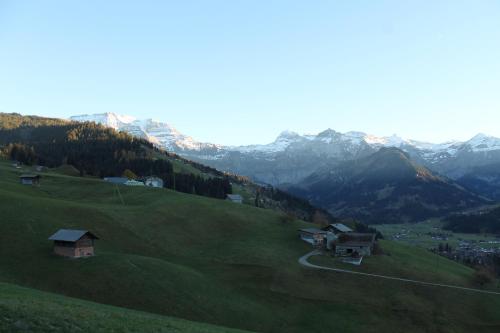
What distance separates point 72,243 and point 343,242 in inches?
2487

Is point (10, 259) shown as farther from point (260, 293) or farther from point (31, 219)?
point (260, 293)

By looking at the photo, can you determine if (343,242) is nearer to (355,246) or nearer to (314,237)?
(355,246)

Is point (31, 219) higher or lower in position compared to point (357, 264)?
higher

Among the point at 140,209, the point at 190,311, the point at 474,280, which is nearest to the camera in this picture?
the point at 190,311

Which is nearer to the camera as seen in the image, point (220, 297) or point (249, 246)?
point (220, 297)

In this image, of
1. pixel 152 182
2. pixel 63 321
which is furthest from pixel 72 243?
pixel 152 182

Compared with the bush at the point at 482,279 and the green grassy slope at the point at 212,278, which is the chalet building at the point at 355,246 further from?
the bush at the point at 482,279

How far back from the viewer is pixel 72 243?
69.9 metres

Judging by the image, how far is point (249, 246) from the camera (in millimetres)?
95375

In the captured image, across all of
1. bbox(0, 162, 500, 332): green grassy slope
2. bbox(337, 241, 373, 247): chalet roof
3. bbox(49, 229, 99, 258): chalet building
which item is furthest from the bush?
bbox(49, 229, 99, 258): chalet building

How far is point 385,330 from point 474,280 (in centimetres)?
3853

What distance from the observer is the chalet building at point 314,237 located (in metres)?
107

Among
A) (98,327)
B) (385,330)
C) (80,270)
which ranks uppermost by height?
(98,327)

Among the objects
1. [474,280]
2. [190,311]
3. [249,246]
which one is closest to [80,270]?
[190,311]
